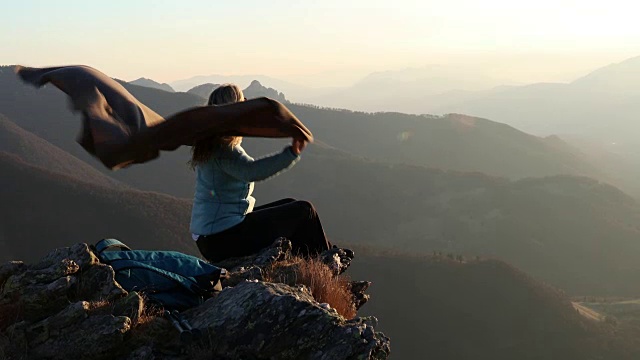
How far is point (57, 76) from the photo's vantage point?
18.8 ft

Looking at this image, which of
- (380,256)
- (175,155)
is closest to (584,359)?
(380,256)

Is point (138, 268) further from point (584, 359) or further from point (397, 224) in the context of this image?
point (397, 224)

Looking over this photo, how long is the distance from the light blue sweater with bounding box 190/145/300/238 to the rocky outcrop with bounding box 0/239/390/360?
58.0 inches

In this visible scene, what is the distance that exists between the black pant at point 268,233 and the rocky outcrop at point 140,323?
1.70 m

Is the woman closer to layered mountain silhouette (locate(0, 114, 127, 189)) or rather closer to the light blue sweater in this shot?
the light blue sweater

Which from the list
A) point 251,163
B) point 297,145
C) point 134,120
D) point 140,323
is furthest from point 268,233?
point 134,120

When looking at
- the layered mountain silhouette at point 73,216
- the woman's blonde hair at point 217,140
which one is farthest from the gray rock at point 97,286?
the layered mountain silhouette at point 73,216

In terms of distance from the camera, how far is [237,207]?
7211mm

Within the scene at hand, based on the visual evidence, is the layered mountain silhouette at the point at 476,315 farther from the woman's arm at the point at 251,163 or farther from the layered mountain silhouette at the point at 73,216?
the woman's arm at the point at 251,163

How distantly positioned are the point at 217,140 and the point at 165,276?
159 cm

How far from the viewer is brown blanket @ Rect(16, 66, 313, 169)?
515 cm

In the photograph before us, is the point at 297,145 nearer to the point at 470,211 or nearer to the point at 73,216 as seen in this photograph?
the point at 73,216

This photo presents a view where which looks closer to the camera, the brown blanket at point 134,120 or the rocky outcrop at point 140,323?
the rocky outcrop at point 140,323

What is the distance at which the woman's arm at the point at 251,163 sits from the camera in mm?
6547
